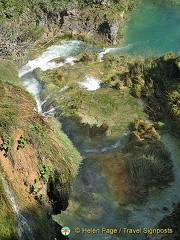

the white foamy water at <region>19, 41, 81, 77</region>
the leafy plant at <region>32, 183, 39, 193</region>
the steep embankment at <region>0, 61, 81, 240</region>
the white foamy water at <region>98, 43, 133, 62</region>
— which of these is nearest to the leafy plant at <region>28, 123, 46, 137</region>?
the steep embankment at <region>0, 61, 81, 240</region>

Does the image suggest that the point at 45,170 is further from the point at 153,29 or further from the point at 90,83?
the point at 153,29

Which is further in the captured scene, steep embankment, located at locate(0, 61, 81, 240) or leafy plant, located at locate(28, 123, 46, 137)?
leafy plant, located at locate(28, 123, 46, 137)

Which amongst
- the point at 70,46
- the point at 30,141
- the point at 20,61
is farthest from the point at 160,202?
the point at 70,46

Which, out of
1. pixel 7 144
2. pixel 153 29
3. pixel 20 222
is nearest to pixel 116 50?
pixel 153 29

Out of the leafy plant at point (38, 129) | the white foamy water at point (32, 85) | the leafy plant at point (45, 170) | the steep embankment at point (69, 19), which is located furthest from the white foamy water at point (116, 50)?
the leafy plant at point (45, 170)

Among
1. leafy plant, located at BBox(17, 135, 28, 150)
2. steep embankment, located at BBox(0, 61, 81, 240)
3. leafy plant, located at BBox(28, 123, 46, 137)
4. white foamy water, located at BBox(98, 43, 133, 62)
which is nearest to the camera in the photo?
steep embankment, located at BBox(0, 61, 81, 240)

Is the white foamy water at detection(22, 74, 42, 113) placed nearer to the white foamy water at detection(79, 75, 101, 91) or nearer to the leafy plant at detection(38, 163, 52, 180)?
the white foamy water at detection(79, 75, 101, 91)

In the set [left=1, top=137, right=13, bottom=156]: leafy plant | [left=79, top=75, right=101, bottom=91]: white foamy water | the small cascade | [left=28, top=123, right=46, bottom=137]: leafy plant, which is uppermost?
[left=1, top=137, right=13, bottom=156]: leafy plant
